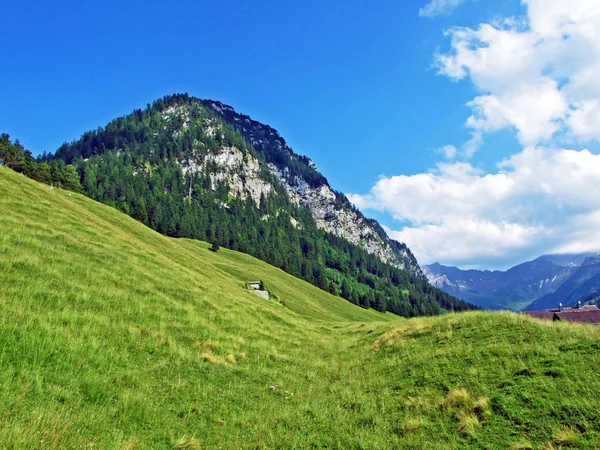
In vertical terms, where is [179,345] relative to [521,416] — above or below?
below

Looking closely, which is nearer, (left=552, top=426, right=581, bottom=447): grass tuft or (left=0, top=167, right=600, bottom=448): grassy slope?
(left=552, top=426, right=581, bottom=447): grass tuft

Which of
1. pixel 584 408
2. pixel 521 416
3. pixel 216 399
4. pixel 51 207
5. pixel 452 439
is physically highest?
pixel 51 207

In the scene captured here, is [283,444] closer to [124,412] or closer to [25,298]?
[124,412]

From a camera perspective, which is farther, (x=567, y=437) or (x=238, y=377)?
(x=238, y=377)

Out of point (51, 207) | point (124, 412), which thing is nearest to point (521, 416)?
point (124, 412)

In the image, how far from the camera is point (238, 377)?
51.5 ft

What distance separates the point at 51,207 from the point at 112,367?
31.1 meters

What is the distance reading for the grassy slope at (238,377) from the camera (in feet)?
29.1

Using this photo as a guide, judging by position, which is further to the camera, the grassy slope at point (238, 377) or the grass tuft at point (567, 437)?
the grassy slope at point (238, 377)

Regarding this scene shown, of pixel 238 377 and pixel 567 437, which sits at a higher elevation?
pixel 567 437

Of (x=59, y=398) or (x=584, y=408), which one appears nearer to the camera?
(x=584, y=408)

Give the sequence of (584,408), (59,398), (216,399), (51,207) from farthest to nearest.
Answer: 1. (51,207)
2. (216,399)
3. (59,398)
4. (584,408)

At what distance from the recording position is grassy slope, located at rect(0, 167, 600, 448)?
8.86 meters

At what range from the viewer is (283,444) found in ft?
31.8
